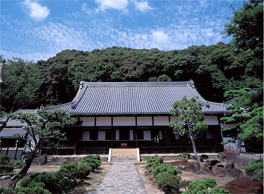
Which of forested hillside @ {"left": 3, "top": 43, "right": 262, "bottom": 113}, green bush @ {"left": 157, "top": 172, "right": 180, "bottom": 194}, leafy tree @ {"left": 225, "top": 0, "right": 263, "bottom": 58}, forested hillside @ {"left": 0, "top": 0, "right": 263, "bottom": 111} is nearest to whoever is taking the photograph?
leafy tree @ {"left": 225, "top": 0, "right": 263, "bottom": 58}

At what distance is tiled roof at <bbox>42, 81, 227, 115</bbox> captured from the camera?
18.5 m

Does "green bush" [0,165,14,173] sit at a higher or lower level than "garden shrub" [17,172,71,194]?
lower

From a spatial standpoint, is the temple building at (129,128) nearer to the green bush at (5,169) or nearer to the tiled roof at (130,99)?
the tiled roof at (130,99)

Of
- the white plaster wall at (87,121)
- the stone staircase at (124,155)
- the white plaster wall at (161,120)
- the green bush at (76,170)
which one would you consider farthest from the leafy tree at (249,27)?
the white plaster wall at (87,121)

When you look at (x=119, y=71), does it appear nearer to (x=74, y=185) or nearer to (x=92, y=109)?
(x=92, y=109)

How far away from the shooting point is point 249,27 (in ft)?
16.1

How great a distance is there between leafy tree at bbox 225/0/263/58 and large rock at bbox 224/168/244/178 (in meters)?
6.46

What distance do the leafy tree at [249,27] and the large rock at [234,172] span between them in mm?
6455

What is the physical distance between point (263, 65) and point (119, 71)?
37798 millimetres

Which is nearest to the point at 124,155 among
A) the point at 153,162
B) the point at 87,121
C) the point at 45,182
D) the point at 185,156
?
the point at 87,121

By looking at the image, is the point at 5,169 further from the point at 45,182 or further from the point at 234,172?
the point at 234,172

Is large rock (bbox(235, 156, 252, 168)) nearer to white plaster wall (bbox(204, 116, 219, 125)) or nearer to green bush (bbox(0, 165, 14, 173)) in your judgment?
white plaster wall (bbox(204, 116, 219, 125))

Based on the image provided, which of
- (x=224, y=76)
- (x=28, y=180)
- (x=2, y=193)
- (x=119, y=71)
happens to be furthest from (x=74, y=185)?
(x=224, y=76)

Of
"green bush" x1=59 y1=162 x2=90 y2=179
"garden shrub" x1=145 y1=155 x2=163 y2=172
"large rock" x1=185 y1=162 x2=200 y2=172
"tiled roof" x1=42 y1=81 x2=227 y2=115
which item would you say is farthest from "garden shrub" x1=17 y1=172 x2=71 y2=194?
"tiled roof" x1=42 y1=81 x2=227 y2=115
